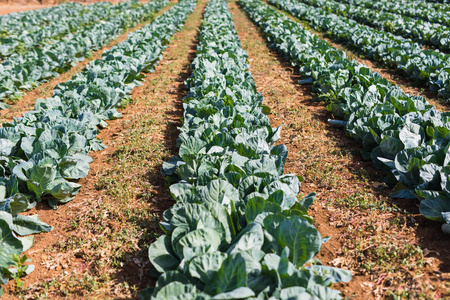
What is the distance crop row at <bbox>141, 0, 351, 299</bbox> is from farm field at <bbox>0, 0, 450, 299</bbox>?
13 mm

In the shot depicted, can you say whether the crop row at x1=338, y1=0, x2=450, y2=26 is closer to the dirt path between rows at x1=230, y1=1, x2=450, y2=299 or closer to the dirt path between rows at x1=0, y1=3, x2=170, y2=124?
the dirt path between rows at x1=230, y1=1, x2=450, y2=299

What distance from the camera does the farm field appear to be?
9.56 ft

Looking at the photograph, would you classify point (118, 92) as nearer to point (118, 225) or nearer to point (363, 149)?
point (118, 225)

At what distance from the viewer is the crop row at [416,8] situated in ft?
56.3

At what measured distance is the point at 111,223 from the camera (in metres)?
4.23

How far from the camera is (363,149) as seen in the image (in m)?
5.57

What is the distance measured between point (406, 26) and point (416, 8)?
607cm

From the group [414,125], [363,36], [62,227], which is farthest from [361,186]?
[363,36]

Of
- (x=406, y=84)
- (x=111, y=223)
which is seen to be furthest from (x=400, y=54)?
(x=111, y=223)

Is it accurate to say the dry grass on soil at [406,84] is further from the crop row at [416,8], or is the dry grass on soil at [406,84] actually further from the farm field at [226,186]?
the crop row at [416,8]

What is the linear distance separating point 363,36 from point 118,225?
38.6 ft

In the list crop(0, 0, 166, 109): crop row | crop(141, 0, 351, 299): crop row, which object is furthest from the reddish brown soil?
Answer: crop(0, 0, 166, 109): crop row

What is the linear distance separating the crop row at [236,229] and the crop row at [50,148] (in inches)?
57.1

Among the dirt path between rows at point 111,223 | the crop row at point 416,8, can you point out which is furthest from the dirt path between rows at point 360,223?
the crop row at point 416,8
